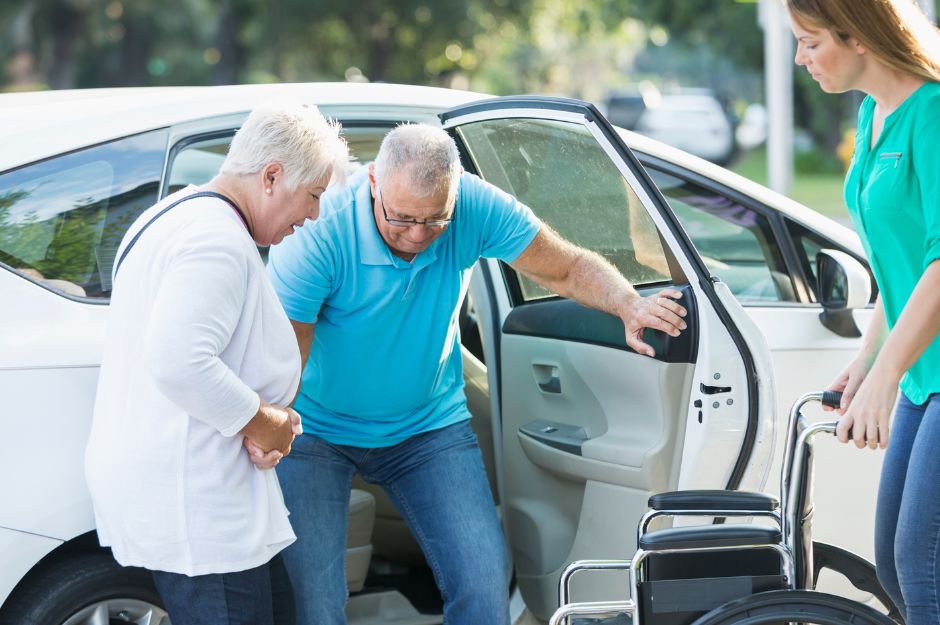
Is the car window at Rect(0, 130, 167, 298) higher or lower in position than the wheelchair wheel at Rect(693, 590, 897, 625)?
higher

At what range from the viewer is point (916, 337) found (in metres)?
2.33

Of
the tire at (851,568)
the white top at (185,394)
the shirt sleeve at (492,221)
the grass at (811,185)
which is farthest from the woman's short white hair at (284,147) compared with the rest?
the grass at (811,185)

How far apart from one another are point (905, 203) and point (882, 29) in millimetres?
349

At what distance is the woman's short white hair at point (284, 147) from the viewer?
2514mm

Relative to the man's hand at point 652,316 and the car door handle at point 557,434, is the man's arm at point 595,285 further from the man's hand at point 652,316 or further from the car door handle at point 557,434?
the car door handle at point 557,434

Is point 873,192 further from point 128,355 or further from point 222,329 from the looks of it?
point 128,355

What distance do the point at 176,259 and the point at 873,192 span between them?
1.40 meters

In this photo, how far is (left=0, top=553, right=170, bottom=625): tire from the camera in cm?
268

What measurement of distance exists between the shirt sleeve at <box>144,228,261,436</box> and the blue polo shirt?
2.12 feet

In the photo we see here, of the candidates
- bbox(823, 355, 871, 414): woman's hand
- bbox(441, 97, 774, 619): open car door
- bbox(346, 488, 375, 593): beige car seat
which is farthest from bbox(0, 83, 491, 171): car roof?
bbox(823, 355, 871, 414): woman's hand

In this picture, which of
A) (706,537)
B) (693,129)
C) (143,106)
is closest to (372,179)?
(143,106)

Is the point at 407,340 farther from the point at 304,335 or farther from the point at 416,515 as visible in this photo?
the point at 416,515

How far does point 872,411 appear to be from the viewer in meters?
2.40

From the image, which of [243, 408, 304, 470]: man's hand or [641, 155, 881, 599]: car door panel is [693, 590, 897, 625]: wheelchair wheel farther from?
[243, 408, 304, 470]: man's hand
